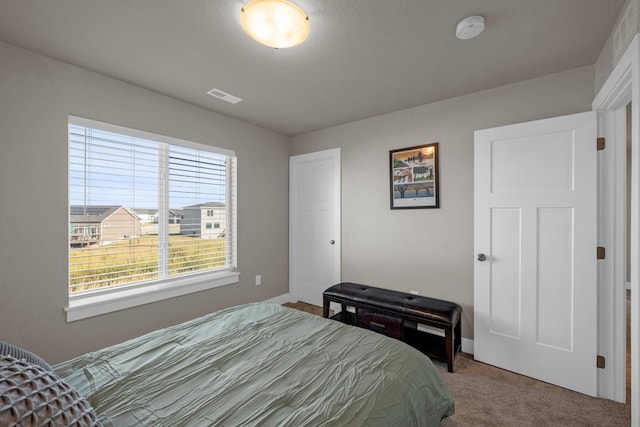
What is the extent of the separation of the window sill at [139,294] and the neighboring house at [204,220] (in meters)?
0.48

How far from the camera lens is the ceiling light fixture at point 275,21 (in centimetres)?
147

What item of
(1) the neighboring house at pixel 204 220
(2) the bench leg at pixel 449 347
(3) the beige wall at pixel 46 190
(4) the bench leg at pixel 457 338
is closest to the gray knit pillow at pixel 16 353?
(3) the beige wall at pixel 46 190

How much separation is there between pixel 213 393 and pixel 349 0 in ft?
6.69

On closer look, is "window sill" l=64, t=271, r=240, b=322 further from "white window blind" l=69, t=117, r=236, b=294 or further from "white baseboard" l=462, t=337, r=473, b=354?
"white baseboard" l=462, t=337, r=473, b=354

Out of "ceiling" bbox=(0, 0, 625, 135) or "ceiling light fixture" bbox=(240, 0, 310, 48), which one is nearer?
"ceiling light fixture" bbox=(240, 0, 310, 48)

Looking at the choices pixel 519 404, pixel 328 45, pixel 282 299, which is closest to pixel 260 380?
pixel 519 404

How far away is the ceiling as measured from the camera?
5.23 ft

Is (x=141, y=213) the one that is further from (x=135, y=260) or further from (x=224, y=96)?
(x=224, y=96)

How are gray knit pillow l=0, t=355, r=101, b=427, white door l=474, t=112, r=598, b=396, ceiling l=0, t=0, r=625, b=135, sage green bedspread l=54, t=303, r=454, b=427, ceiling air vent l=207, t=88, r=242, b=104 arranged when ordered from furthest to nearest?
1. ceiling air vent l=207, t=88, r=242, b=104
2. white door l=474, t=112, r=598, b=396
3. ceiling l=0, t=0, r=625, b=135
4. sage green bedspread l=54, t=303, r=454, b=427
5. gray knit pillow l=0, t=355, r=101, b=427

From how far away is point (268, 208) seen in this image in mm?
3869

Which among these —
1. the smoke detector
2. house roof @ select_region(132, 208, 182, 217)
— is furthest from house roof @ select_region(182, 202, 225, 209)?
the smoke detector

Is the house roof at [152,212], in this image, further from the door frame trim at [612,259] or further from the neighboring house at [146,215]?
the door frame trim at [612,259]

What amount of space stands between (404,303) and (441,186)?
125cm

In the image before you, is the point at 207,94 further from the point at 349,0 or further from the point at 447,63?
the point at 447,63
